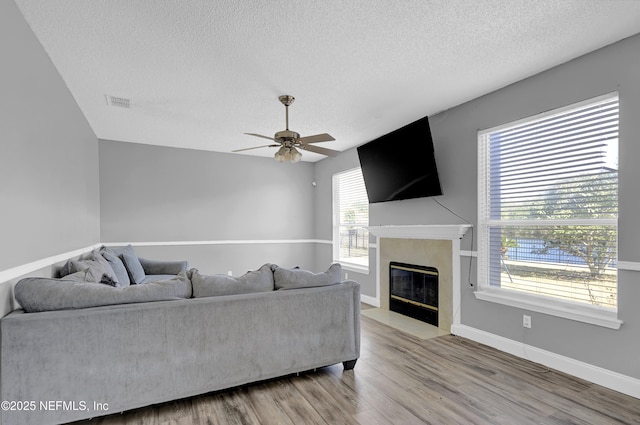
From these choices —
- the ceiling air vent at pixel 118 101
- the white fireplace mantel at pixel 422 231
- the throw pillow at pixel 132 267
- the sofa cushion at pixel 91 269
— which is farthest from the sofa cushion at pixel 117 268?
the white fireplace mantel at pixel 422 231

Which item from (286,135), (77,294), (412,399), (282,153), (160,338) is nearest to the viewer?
(77,294)

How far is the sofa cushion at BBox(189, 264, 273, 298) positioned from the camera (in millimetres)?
2408

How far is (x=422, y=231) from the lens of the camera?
426 centimetres

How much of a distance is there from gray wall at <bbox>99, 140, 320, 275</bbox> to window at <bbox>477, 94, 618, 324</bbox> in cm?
406

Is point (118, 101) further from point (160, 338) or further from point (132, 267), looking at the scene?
point (160, 338)

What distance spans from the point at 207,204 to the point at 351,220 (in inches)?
105

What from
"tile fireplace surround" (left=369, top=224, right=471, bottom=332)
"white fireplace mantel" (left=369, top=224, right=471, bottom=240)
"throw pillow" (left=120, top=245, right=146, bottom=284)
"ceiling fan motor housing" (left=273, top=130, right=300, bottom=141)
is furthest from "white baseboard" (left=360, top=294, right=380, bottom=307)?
"throw pillow" (left=120, top=245, right=146, bottom=284)

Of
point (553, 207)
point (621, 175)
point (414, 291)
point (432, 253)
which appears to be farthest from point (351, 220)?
Result: point (621, 175)

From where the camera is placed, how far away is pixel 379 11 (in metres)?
2.14

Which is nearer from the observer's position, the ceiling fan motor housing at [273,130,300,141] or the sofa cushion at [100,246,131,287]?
the ceiling fan motor housing at [273,130,300,141]

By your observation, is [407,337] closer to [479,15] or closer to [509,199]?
[509,199]

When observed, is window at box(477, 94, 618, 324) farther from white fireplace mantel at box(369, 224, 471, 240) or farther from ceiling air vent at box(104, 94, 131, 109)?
ceiling air vent at box(104, 94, 131, 109)

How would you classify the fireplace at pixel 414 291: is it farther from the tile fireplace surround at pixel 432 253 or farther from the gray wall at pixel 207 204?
the gray wall at pixel 207 204

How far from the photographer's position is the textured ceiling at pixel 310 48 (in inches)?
83.7
